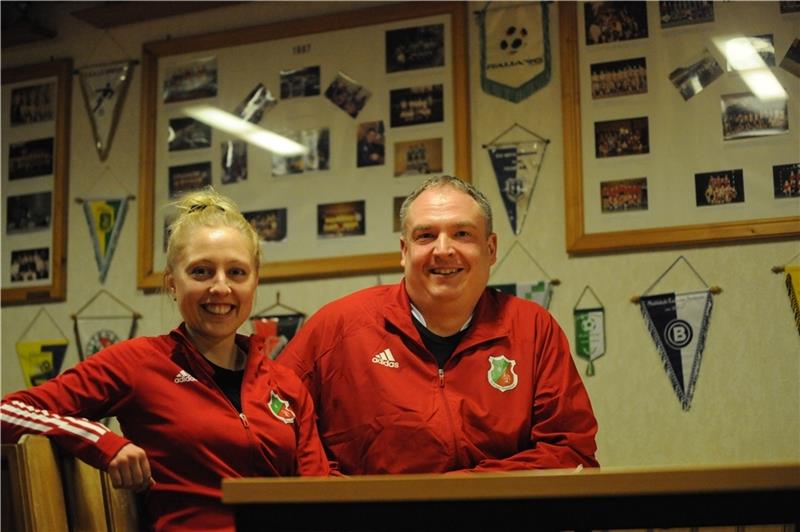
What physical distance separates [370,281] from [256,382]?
1441 mm

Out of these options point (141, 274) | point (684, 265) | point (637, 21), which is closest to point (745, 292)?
point (684, 265)

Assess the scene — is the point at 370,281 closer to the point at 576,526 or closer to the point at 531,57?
the point at 531,57

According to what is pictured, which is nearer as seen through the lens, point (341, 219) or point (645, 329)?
point (645, 329)

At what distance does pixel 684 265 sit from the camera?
3156mm

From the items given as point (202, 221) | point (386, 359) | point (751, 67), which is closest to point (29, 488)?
point (202, 221)

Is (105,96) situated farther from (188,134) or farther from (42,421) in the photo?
(42,421)

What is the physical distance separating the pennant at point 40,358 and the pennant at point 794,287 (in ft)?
9.40

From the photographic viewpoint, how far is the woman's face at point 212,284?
6.84 feet

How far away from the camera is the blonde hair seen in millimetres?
2137

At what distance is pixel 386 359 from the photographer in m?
2.41

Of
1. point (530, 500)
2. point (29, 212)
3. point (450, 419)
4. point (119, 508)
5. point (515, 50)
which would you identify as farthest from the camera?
point (29, 212)

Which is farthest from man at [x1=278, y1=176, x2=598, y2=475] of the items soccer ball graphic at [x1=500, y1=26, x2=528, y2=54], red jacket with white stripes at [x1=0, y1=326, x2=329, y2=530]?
soccer ball graphic at [x1=500, y1=26, x2=528, y2=54]

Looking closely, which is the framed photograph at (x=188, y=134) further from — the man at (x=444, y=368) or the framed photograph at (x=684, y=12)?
the framed photograph at (x=684, y=12)

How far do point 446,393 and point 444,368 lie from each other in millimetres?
78
